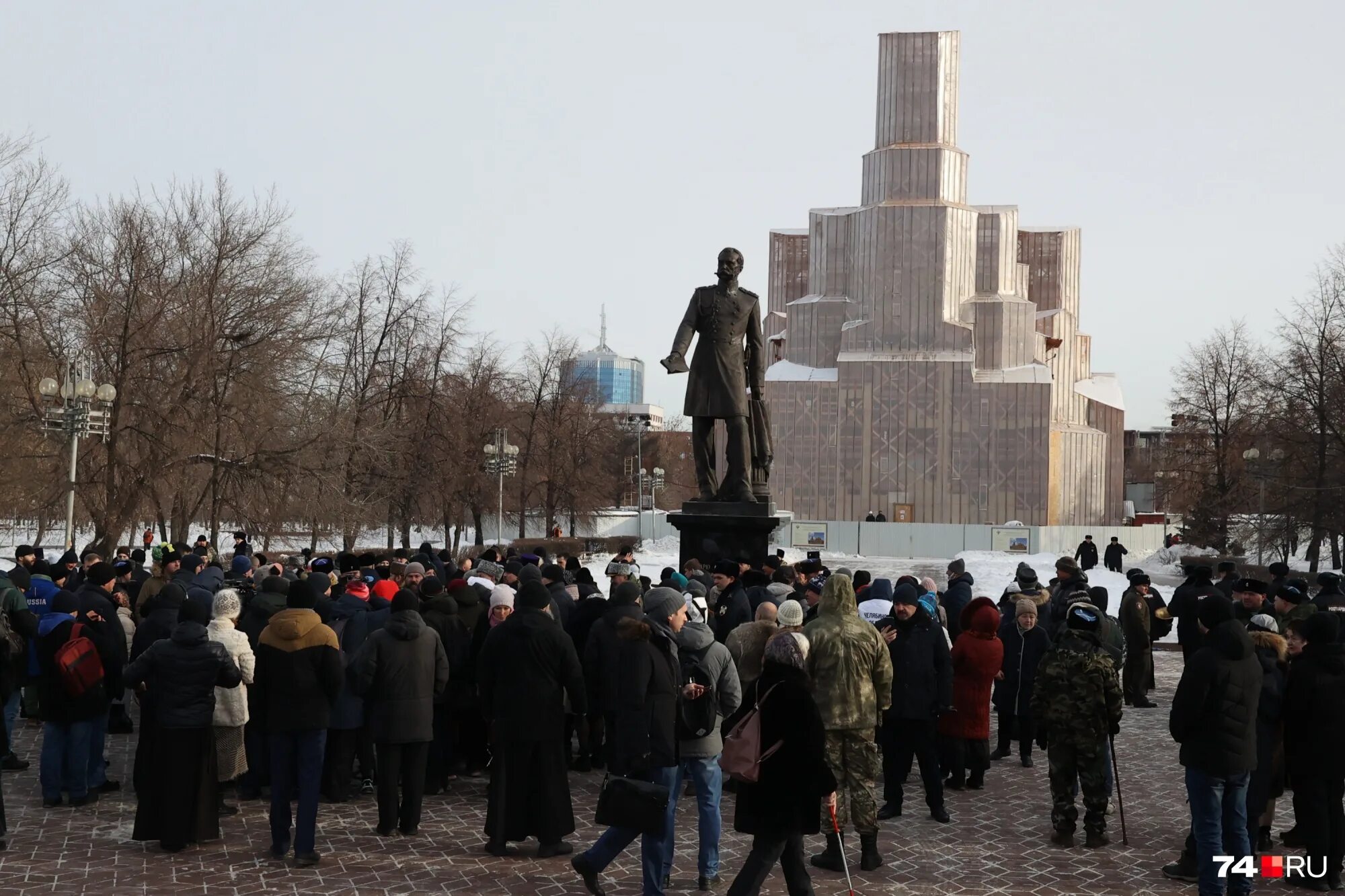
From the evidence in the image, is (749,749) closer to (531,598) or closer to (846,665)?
(846,665)

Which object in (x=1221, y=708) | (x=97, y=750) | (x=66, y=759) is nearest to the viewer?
(x=1221, y=708)

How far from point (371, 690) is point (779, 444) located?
46.5 m

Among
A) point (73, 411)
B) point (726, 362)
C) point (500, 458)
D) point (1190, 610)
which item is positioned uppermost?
point (726, 362)

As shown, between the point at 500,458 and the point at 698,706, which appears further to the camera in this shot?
the point at 500,458

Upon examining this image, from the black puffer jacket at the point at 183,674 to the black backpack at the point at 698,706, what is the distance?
2750 mm

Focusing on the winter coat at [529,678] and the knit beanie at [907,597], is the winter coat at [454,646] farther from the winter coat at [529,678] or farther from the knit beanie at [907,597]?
the knit beanie at [907,597]

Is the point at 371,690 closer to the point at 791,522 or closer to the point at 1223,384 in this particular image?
the point at 791,522

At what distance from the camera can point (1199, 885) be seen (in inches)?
277

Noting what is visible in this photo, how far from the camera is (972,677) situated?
9.59 meters

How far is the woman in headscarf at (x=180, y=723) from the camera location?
7.65 metres

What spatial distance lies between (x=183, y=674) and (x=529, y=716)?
206cm

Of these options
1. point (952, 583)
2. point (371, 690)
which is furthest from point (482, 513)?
point (371, 690)

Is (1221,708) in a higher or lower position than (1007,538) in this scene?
higher

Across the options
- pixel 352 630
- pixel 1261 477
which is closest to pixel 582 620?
pixel 352 630
